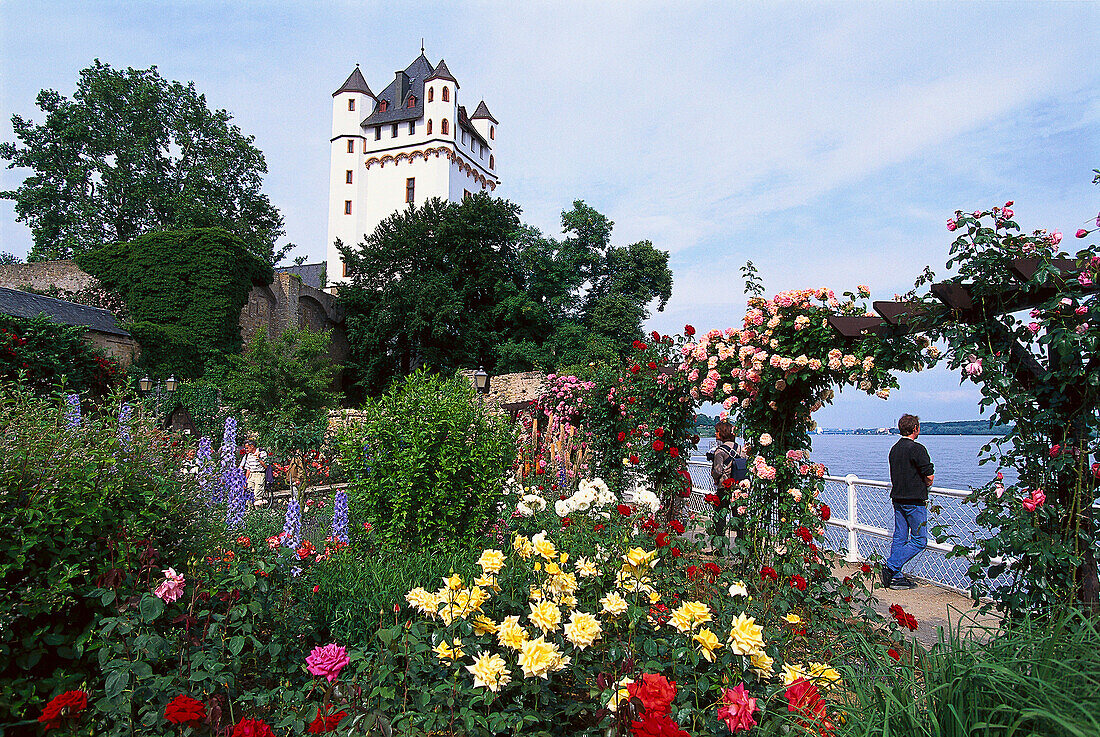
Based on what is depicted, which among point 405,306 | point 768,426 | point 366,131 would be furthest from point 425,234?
point 768,426

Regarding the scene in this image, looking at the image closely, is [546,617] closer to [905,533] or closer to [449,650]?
[449,650]

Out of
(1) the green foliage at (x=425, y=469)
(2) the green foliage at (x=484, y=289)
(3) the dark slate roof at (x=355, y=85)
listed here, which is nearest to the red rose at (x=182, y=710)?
(1) the green foliage at (x=425, y=469)

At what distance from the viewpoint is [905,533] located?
5027mm

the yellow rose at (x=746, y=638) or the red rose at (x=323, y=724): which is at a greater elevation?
the yellow rose at (x=746, y=638)

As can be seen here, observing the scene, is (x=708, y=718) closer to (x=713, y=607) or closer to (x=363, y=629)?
(x=713, y=607)

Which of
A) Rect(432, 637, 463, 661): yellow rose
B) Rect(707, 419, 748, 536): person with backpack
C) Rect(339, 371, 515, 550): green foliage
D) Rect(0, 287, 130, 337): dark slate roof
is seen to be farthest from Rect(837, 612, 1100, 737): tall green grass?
Rect(0, 287, 130, 337): dark slate roof

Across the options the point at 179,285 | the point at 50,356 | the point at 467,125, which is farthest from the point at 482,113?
the point at 50,356

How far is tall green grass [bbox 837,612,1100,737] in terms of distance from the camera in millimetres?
1424

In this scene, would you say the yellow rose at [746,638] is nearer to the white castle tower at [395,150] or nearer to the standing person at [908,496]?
the standing person at [908,496]

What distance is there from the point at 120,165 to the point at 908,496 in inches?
1132

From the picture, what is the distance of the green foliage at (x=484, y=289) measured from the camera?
83.3 ft

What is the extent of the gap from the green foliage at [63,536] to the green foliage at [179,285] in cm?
1806

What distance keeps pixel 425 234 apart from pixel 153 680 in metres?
26.4

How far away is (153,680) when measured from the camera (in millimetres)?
1982
